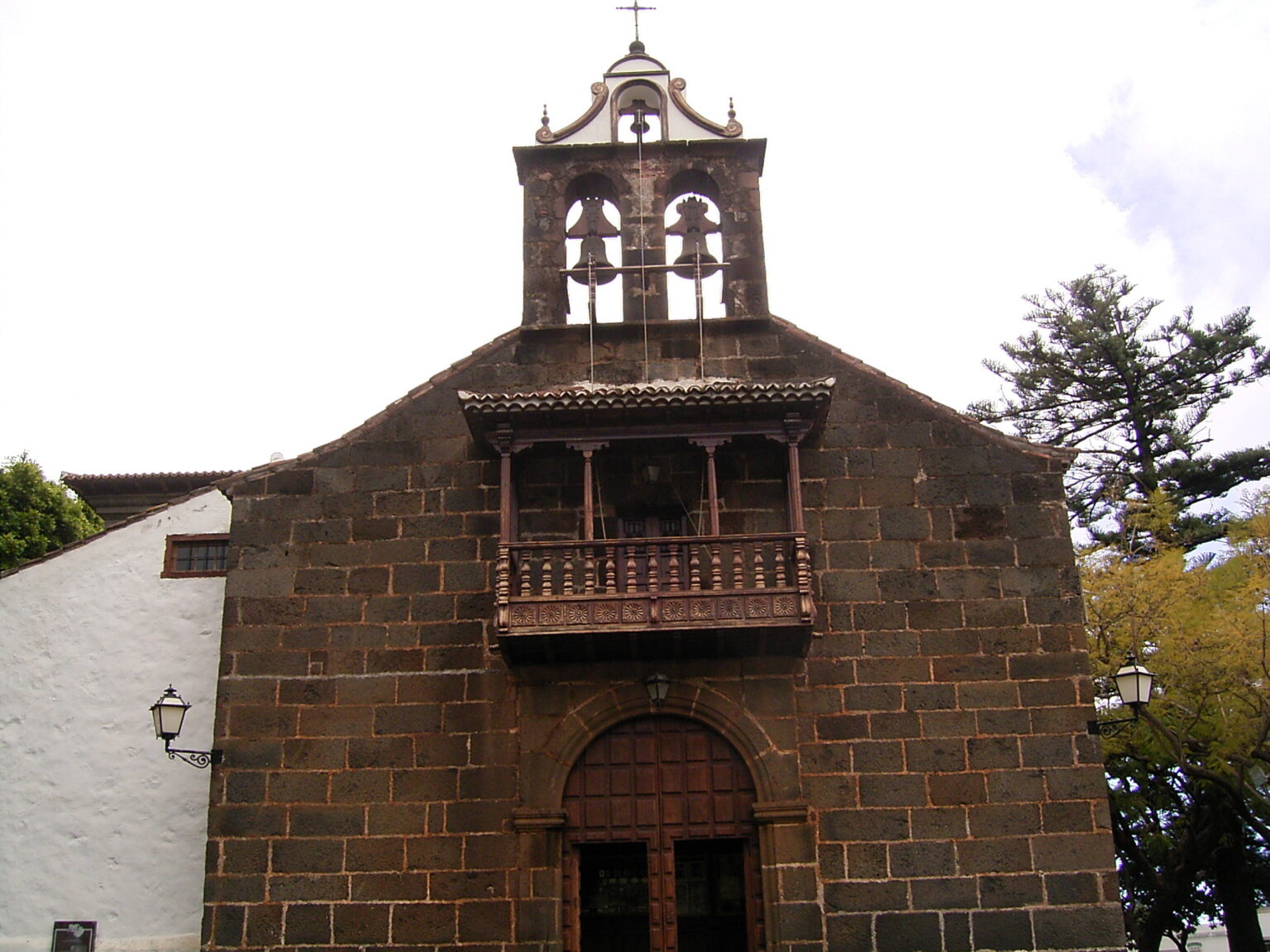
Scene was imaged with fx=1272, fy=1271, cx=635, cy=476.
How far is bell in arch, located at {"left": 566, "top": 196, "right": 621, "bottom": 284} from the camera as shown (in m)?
14.7

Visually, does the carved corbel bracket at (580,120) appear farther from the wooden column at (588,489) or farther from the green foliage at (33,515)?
the green foliage at (33,515)

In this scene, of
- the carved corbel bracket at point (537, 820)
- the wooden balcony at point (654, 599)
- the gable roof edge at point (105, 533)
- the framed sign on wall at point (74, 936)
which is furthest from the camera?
the gable roof edge at point (105, 533)

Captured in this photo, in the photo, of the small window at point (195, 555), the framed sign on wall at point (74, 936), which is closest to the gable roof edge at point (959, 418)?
the small window at point (195, 555)

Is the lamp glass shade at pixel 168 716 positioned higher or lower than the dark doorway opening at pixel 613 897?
higher

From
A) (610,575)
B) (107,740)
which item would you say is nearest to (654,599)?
(610,575)

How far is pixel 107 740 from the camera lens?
14.6 metres

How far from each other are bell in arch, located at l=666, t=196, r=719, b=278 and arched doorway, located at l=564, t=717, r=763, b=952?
203 inches

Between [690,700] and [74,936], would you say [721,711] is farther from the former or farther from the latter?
[74,936]

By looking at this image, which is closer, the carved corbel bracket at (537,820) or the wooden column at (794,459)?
the carved corbel bracket at (537,820)

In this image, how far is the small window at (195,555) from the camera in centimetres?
1552

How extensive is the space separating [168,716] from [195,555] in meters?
3.29

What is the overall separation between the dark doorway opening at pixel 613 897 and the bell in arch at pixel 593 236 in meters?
6.30

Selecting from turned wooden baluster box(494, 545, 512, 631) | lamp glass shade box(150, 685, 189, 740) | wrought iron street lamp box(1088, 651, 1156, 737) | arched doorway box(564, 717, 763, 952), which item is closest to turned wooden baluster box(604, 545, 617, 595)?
turned wooden baluster box(494, 545, 512, 631)

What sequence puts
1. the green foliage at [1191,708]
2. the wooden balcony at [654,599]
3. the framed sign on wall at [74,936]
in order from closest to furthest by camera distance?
the wooden balcony at [654,599] → the framed sign on wall at [74,936] → the green foliage at [1191,708]
